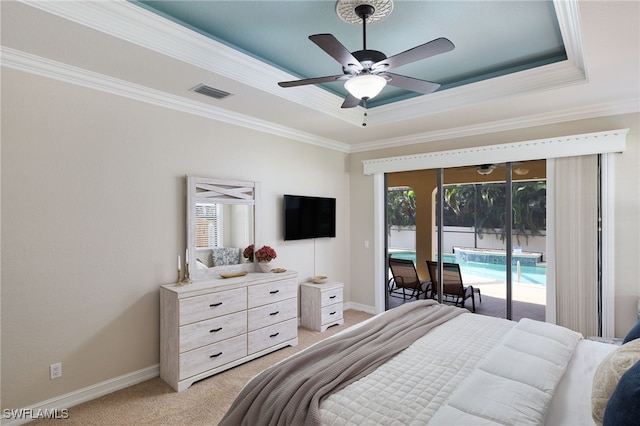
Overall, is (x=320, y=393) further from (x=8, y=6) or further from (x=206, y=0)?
(x=8, y=6)

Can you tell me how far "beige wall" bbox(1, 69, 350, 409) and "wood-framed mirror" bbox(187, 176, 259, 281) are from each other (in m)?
0.12

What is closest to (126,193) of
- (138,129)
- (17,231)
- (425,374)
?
(138,129)

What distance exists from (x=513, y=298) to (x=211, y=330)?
352 cm

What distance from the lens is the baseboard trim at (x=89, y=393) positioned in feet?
8.06

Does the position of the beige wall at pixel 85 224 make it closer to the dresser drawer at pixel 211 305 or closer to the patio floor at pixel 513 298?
the dresser drawer at pixel 211 305

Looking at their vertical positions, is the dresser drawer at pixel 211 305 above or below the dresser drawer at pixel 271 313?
above

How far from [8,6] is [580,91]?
14.3 feet

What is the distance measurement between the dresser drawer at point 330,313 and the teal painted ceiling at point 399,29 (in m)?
2.89

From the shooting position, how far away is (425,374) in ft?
6.14

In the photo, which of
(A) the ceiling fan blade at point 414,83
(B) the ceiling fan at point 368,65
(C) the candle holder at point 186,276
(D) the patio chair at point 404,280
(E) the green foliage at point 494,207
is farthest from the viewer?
(D) the patio chair at point 404,280

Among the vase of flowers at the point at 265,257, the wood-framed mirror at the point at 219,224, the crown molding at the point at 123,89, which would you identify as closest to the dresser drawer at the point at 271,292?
the vase of flowers at the point at 265,257

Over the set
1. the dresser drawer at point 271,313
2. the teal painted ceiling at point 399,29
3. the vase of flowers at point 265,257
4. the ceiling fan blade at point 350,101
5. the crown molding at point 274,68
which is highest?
the teal painted ceiling at point 399,29

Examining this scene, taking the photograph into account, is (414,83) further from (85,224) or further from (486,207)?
(85,224)

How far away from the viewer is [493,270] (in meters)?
4.29
